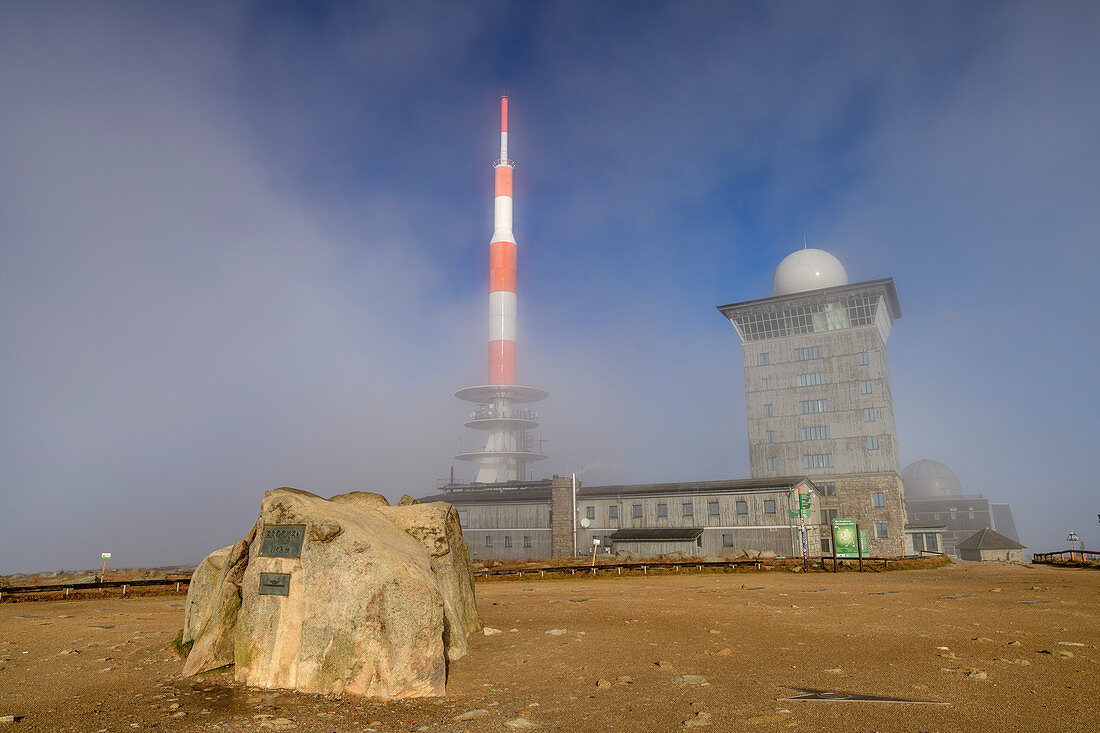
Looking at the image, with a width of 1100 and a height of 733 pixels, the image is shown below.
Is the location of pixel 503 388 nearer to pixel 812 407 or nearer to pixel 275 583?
pixel 812 407

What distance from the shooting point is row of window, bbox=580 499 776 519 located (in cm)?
5269

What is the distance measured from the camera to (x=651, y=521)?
183 feet

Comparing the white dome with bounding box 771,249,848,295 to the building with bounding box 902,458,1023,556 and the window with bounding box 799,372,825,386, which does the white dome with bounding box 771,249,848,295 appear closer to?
the window with bounding box 799,372,825,386

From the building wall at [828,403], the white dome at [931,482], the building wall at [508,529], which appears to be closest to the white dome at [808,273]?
the building wall at [828,403]

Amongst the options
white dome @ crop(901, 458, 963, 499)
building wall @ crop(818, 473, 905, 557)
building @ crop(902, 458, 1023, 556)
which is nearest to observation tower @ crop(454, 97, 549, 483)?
building wall @ crop(818, 473, 905, 557)

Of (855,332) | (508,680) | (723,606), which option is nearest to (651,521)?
(855,332)

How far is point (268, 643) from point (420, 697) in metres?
2.03

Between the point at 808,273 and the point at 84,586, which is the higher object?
the point at 808,273

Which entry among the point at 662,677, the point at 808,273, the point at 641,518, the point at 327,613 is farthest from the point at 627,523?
the point at 327,613

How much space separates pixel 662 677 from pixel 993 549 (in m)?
78.8

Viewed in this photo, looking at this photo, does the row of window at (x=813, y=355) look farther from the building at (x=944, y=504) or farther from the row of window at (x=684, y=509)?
the building at (x=944, y=504)

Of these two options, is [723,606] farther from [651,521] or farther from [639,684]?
[651,521]

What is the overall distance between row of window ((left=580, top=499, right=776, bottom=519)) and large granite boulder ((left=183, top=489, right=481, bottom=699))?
4887 centimetres

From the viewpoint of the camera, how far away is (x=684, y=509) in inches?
2174
